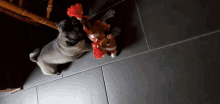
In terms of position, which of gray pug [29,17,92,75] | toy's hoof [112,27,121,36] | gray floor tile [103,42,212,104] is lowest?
gray floor tile [103,42,212,104]

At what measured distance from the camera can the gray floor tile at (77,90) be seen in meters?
1.14

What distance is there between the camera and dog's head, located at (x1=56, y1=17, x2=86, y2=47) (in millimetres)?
711

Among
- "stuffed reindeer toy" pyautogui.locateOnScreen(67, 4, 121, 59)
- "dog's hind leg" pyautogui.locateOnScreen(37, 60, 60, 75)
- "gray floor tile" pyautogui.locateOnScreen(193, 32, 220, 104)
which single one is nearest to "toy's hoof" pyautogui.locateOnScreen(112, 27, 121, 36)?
"stuffed reindeer toy" pyautogui.locateOnScreen(67, 4, 121, 59)

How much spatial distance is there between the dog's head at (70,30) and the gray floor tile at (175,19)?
0.51m

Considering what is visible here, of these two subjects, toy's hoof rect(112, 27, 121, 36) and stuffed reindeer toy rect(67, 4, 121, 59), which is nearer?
stuffed reindeer toy rect(67, 4, 121, 59)

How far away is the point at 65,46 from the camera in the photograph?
82cm

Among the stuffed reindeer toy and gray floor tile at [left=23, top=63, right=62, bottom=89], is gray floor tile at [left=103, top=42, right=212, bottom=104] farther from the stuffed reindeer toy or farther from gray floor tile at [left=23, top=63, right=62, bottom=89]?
gray floor tile at [left=23, top=63, right=62, bottom=89]

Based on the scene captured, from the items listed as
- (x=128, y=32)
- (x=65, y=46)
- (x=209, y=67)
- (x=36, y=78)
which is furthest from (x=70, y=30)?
(x=36, y=78)

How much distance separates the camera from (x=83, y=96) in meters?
1.19

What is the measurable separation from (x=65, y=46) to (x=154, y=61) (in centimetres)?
63

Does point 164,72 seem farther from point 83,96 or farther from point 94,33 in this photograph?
point 83,96

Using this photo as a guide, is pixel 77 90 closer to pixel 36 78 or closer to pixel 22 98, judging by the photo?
pixel 36 78

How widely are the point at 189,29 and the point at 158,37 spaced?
0.65 feet

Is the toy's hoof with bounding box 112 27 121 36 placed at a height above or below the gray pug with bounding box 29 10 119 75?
above
